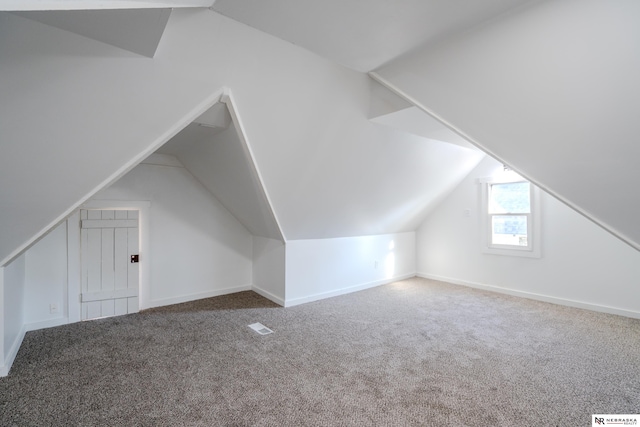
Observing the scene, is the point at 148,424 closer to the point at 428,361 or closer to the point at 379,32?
the point at 428,361

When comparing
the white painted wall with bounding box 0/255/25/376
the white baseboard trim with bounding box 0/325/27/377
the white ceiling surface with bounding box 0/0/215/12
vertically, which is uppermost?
the white ceiling surface with bounding box 0/0/215/12

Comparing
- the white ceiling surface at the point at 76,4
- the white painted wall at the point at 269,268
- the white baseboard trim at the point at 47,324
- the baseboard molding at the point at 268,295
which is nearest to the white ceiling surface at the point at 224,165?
the white painted wall at the point at 269,268

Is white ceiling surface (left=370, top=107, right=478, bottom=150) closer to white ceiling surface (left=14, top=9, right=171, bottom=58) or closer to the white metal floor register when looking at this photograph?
white ceiling surface (left=14, top=9, right=171, bottom=58)

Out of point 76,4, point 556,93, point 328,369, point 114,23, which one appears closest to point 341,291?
point 328,369

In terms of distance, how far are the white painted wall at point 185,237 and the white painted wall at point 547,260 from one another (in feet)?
11.7

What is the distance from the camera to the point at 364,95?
3.08m

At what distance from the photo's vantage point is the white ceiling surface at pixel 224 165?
119 inches

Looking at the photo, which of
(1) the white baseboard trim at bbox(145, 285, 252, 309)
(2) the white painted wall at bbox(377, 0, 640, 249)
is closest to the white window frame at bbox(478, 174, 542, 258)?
(2) the white painted wall at bbox(377, 0, 640, 249)

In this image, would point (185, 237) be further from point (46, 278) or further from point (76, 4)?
point (76, 4)

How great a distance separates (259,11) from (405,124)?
6.59 feet

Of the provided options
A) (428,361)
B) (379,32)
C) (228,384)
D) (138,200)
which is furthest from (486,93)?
(138,200)

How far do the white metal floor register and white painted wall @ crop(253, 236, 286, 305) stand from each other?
745 millimetres

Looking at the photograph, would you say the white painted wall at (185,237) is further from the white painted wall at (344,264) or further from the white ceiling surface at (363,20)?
the white ceiling surface at (363,20)

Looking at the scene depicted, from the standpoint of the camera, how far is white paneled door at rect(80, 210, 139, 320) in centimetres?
378
